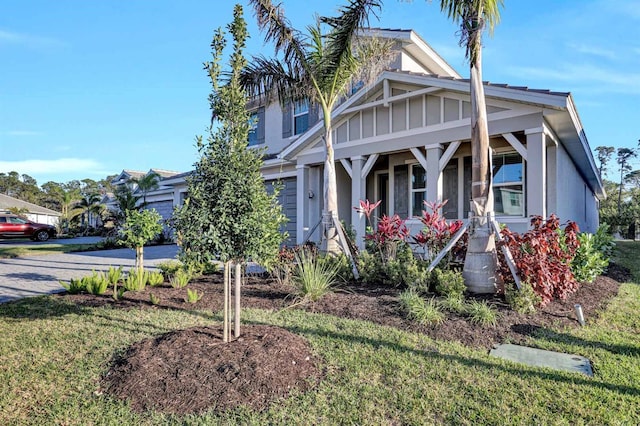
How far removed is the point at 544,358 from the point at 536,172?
5.09 meters

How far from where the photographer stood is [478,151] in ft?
19.3

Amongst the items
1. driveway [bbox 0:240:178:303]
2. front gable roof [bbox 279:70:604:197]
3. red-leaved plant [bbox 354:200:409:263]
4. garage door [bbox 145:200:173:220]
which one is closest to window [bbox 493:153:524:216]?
front gable roof [bbox 279:70:604:197]

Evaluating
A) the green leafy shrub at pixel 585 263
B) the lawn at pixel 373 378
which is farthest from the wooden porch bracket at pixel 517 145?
the lawn at pixel 373 378

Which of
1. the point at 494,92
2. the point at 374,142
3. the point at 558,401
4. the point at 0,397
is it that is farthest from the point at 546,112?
the point at 0,397

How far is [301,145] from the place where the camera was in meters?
11.7

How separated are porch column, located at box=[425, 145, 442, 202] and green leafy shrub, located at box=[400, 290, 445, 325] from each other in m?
4.32

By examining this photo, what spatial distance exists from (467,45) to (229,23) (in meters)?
4.13

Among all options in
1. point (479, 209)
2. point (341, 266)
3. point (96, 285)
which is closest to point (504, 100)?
point (479, 209)

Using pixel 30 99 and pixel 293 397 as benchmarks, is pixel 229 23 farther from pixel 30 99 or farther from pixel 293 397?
pixel 30 99

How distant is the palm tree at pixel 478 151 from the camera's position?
5.66m

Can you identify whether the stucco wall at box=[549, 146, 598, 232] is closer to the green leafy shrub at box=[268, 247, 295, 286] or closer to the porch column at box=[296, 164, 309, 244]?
the green leafy shrub at box=[268, 247, 295, 286]

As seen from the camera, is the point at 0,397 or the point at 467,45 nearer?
the point at 0,397

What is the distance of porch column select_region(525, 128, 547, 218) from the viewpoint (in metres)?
7.43

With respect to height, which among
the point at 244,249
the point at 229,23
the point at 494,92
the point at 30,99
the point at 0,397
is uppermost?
the point at 30,99
